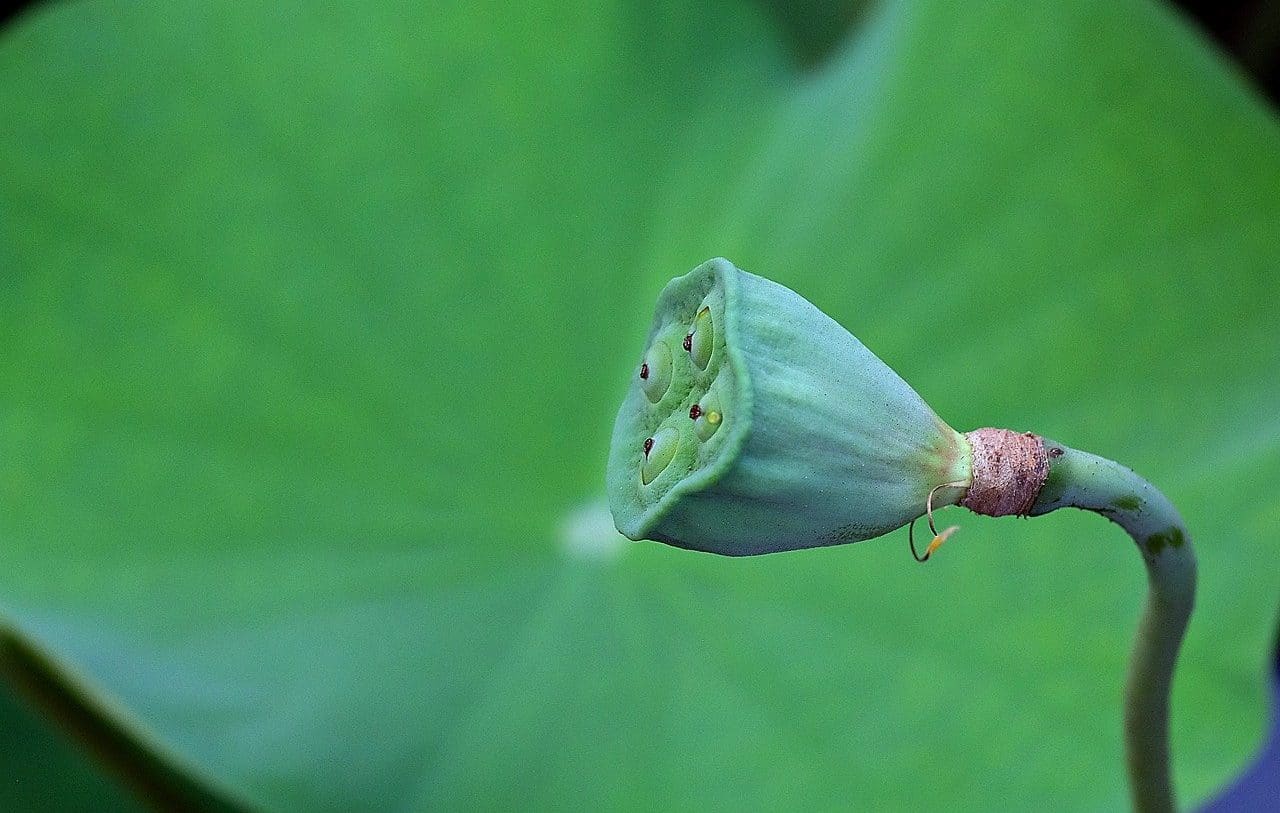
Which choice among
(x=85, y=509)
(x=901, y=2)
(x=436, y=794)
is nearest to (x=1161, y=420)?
(x=901, y=2)

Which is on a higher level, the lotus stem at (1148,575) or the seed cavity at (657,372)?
the seed cavity at (657,372)

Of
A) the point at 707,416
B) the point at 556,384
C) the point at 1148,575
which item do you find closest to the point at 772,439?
the point at 707,416

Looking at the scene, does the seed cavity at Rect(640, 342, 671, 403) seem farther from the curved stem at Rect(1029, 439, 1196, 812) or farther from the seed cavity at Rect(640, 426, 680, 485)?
the curved stem at Rect(1029, 439, 1196, 812)

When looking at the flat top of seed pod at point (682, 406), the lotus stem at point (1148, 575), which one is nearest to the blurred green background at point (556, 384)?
the lotus stem at point (1148, 575)

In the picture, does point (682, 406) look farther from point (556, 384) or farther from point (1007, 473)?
point (556, 384)

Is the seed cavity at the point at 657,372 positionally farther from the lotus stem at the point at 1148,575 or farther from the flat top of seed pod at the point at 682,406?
the lotus stem at the point at 1148,575
